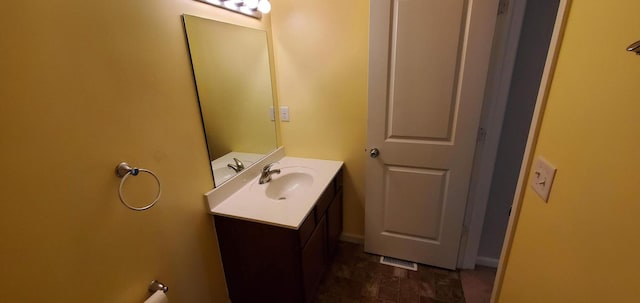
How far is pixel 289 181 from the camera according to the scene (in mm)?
1893

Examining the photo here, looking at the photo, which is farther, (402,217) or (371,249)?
(371,249)

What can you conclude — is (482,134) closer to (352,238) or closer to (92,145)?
(352,238)

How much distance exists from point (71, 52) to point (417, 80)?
1.55 meters

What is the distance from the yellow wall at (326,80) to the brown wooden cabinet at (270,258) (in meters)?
0.55

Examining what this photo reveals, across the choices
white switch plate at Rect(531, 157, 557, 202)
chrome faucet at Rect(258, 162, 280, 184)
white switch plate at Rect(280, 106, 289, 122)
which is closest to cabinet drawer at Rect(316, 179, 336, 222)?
chrome faucet at Rect(258, 162, 280, 184)

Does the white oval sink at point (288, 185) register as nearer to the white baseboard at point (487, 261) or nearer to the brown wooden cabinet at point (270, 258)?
the brown wooden cabinet at point (270, 258)

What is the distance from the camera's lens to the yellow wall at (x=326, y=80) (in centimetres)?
172

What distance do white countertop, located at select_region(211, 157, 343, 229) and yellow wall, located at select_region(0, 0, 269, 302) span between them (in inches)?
8.9

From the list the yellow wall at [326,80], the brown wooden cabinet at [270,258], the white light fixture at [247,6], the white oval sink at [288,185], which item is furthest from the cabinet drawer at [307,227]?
the white light fixture at [247,6]

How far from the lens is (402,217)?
1858mm

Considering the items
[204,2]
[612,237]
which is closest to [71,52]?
[204,2]

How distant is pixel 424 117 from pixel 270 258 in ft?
4.07

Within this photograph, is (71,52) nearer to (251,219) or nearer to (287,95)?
(251,219)

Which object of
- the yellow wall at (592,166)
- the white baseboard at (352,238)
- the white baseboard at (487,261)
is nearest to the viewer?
the yellow wall at (592,166)
